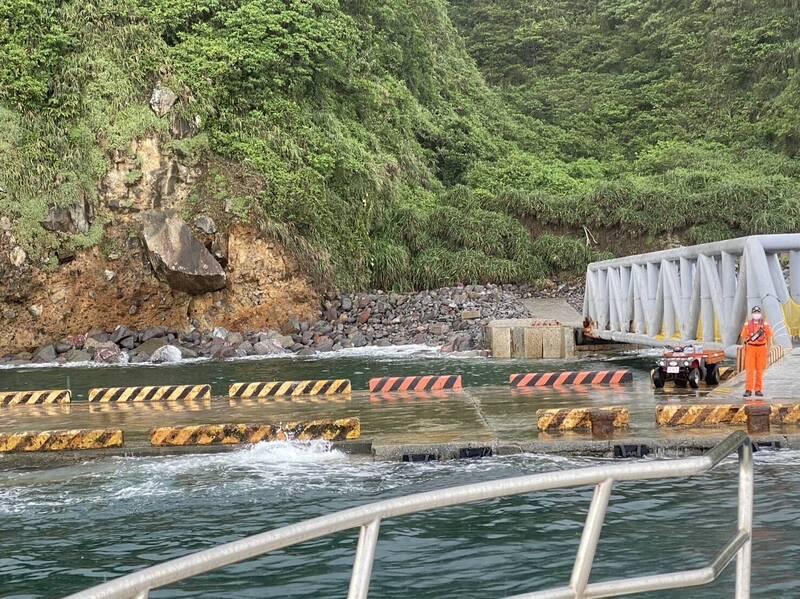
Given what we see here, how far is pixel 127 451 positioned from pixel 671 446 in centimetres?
632

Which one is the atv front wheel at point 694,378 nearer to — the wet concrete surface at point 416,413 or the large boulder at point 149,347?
the wet concrete surface at point 416,413

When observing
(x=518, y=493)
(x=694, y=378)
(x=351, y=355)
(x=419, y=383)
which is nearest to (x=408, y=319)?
(x=351, y=355)

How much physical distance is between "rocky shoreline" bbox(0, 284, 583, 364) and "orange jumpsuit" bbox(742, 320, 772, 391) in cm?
1203

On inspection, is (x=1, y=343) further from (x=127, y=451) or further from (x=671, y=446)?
(x=671, y=446)

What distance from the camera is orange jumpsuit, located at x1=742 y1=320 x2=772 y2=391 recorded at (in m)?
12.2

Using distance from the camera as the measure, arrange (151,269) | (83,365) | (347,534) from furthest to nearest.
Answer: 1. (151,269)
2. (83,365)
3. (347,534)

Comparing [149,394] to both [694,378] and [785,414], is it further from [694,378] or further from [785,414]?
[785,414]

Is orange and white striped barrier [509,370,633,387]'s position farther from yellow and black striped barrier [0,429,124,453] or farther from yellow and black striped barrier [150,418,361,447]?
yellow and black striped barrier [0,429,124,453]

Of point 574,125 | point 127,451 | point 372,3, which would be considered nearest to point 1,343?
point 127,451

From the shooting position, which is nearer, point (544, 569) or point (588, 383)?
point (544, 569)

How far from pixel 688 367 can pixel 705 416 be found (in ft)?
10.5

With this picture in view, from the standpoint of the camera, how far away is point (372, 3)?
3897cm

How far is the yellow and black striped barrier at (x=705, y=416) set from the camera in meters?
11.4

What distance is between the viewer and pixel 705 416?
11.4 metres
